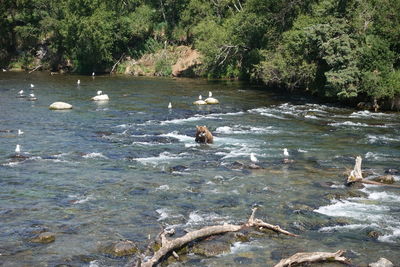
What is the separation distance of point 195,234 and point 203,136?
51.5ft

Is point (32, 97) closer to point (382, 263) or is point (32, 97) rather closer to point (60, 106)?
point (60, 106)

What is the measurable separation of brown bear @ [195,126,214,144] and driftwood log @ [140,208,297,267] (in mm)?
13390

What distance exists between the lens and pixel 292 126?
3841 centimetres

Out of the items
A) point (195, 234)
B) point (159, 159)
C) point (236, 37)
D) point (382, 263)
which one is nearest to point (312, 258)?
point (382, 263)

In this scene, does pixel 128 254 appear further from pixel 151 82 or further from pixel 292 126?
pixel 151 82

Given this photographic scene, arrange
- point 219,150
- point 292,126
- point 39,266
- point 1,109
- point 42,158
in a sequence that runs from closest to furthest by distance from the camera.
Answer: point 39,266 → point 42,158 → point 219,150 → point 292,126 → point 1,109

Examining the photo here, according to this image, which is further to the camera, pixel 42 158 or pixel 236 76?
pixel 236 76

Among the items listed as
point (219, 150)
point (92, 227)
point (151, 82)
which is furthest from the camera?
point (151, 82)

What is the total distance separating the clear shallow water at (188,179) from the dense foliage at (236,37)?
4.34 meters

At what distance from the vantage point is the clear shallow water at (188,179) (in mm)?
17562

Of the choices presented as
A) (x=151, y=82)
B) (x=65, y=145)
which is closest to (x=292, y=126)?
(x=65, y=145)

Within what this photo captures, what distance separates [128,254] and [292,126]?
24.1 meters

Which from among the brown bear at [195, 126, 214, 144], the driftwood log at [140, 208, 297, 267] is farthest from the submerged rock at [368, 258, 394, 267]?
the brown bear at [195, 126, 214, 144]

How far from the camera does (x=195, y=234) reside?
17.1 m
